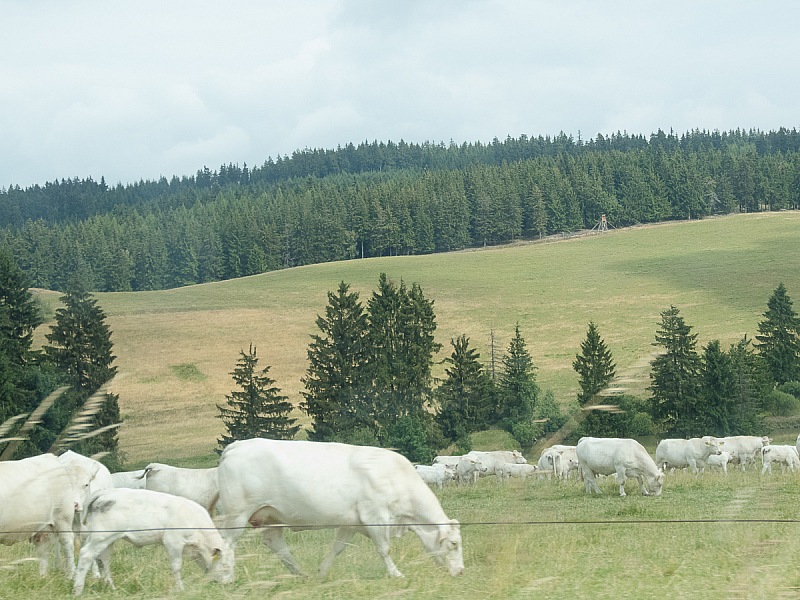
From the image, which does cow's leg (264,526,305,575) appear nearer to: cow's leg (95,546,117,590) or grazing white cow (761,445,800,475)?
cow's leg (95,546,117,590)

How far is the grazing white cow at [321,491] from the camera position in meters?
9.28

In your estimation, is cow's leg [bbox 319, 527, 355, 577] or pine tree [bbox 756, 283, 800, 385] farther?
pine tree [bbox 756, 283, 800, 385]

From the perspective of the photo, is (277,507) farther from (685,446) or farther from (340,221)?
(340,221)

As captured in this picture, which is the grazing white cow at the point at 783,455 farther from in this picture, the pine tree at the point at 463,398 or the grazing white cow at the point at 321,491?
the grazing white cow at the point at 321,491

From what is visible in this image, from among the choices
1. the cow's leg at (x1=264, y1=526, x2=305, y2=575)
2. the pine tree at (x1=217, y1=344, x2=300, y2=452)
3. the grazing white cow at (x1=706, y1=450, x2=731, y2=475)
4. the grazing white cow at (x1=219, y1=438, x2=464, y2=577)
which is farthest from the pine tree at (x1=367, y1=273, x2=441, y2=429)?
the cow's leg at (x1=264, y1=526, x2=305, y2=575)

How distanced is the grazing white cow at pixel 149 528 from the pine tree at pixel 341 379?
3881 centimetres

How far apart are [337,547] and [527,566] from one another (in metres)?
2.50

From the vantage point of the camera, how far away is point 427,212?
158750 millimetres

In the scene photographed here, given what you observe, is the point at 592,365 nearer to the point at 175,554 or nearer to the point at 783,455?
the point at 783,455

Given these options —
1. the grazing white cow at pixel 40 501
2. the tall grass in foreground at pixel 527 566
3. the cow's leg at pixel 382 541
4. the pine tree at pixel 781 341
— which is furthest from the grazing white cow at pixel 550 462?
the pine tree at pixel 781 341

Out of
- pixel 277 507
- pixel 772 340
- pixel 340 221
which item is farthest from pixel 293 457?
pixel 340 221

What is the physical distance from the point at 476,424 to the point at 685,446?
80.4 ft

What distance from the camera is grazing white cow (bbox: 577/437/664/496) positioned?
74.8ft

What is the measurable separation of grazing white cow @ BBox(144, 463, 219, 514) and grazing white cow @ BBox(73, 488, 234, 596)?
7.28 meters
